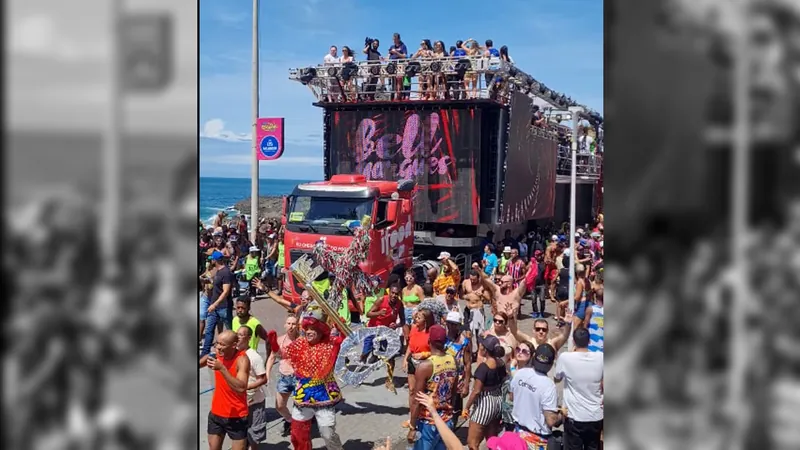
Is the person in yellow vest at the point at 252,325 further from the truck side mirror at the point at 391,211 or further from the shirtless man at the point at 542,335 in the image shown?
the truck side mirror at the point at 391,211

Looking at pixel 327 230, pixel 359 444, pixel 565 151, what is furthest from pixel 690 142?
pixel 565 151

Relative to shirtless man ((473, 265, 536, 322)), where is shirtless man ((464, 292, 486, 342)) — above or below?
below

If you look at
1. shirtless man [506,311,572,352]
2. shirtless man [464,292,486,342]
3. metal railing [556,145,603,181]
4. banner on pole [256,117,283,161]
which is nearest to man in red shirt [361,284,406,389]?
shirtless man [464,292,486,342]

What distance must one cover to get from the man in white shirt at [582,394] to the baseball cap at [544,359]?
0.09 meters

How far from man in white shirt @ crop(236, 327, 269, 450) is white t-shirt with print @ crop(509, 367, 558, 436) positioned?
187cm

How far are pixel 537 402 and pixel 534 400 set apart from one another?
24 mm

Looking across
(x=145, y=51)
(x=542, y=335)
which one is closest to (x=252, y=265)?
(x=542, y=335)

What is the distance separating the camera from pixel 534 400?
430cm

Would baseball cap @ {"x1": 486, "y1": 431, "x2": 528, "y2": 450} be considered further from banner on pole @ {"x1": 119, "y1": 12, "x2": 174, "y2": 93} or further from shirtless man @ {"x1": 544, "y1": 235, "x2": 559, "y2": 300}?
shirtless man @ {"x1": 544, "y1": 235, "x2": 559, "y2": 300}

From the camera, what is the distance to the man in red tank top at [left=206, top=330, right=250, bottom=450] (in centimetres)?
455

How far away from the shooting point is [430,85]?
1367 cm

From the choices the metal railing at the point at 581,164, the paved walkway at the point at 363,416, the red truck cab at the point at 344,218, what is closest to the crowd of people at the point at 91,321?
the paved walkway at the point at 363,416

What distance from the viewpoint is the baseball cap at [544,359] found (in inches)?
171

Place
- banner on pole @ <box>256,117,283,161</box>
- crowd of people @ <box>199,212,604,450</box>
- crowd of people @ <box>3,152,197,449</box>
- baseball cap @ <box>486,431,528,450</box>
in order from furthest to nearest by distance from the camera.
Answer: banner on pole @ <box>256,117,283,161</box>, crowd of people @ <box>199,212,604,450</box>, baseball cap @ <box>486,431,528,450</box>, crowd of people @ <box>3,152,197,449</box>
